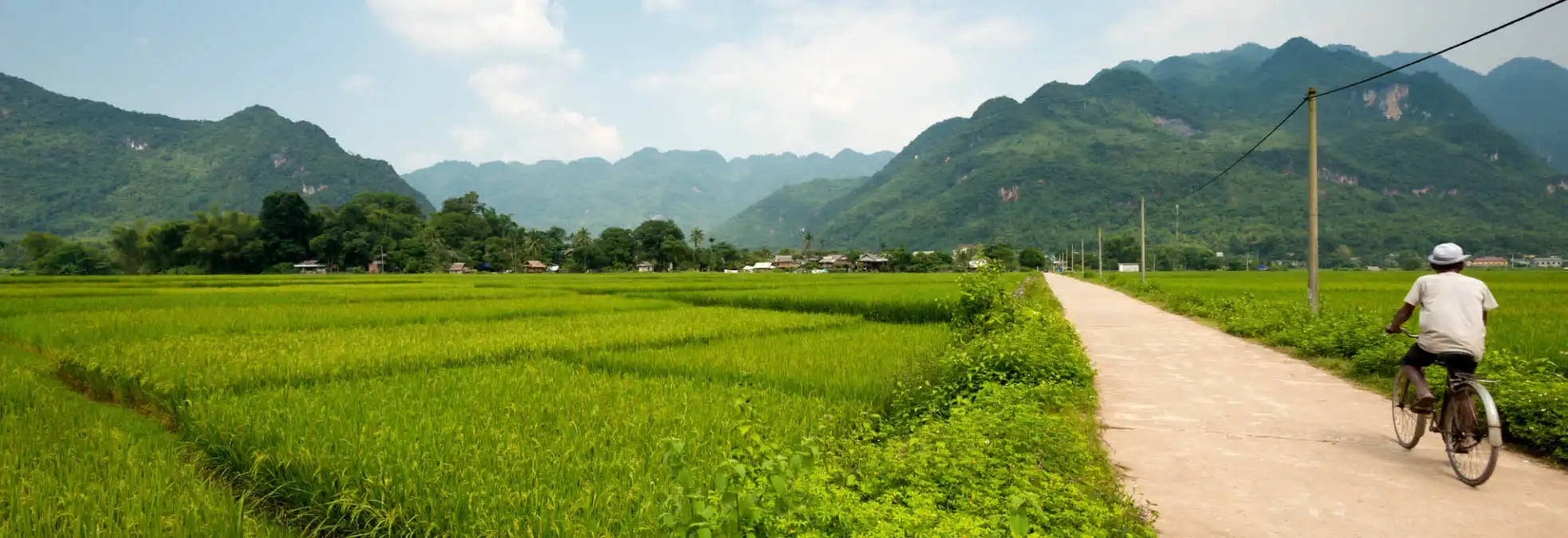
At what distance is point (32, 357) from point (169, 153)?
244386mm

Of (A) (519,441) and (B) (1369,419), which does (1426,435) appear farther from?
(A) (519,441)

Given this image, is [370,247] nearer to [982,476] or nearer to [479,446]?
[479,446]

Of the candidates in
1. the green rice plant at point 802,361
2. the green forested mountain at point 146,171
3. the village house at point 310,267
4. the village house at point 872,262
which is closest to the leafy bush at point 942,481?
the green rice plant at point 802,361

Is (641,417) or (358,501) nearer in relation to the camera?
(358,501)

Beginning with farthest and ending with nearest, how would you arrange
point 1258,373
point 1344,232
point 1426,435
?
point 1344,232
point 1258,373
point 1426,435

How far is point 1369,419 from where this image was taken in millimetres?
5867

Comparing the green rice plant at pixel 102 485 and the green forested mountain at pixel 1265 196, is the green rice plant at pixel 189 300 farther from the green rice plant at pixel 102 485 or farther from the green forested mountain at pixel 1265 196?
the green forested mountain at pixel 1265 196

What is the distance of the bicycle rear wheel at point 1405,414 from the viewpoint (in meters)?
4.86

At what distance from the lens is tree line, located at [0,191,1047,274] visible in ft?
252

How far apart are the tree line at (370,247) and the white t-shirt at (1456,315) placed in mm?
52713

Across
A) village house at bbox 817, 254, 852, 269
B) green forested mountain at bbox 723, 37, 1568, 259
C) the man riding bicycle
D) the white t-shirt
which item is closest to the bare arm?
the man riding bicycle

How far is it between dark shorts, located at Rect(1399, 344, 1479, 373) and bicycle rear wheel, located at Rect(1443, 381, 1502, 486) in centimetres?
16

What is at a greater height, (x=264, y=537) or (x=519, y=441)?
(x=519, y=441)

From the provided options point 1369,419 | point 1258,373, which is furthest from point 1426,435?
point 1258,373
